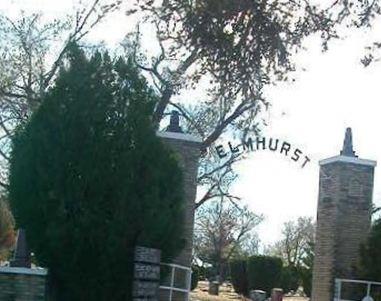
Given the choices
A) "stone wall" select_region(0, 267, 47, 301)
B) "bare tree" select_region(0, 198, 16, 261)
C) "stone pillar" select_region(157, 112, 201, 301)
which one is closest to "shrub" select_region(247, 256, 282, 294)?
"bare tree" select_region(0, 198, 16, 261)

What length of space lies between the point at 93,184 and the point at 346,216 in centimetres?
829

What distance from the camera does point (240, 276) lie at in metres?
41.8

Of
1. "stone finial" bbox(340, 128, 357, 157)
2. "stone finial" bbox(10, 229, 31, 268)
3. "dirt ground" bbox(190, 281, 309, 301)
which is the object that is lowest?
"dirt ground" bbox(190, 281, 309, 301)

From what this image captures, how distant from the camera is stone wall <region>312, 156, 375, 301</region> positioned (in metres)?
18.1

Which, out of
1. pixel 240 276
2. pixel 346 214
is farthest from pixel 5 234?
pixel 346 214

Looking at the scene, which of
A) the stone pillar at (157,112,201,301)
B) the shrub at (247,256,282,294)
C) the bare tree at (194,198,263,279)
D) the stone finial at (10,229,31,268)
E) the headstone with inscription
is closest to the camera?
the headstone with inscription

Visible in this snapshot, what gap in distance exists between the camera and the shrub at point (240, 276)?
1621 inches

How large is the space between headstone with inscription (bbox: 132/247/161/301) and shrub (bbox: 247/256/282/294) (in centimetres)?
2708

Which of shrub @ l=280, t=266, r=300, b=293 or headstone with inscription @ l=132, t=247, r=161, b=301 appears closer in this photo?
headstone with inscription @ l=132, t=247, r=161, b=301

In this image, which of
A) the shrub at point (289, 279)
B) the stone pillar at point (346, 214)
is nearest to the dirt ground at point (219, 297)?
the shrub at point (289, 279)

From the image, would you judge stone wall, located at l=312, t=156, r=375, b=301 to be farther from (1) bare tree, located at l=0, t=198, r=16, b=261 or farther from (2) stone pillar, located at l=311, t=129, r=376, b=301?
(1) bare tree, located at l=0, t=198, r=16, b=261

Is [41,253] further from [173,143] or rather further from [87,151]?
[173,143]

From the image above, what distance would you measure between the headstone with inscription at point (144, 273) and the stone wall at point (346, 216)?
7851 millimetres

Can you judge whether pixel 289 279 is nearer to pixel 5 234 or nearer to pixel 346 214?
pixel 5 234
